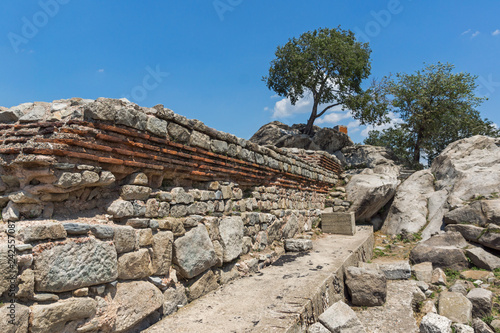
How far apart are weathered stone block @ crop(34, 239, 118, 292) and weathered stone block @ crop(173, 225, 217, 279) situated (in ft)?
2.59

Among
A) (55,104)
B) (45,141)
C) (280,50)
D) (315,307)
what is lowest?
(315,307)

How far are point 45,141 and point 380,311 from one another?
14.6 feet

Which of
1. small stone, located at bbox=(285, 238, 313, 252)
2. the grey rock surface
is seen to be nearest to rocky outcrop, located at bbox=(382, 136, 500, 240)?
the grey rock surface

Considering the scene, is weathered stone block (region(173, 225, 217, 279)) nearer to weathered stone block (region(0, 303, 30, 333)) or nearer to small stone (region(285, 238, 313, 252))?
weathered stone block (region(0, 303, 30, 333))

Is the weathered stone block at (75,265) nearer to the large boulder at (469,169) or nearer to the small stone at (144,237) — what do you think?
the small stone at (144,237)

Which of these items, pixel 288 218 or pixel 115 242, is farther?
pixel 288 218

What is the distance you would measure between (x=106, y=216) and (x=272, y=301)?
6.21 ft

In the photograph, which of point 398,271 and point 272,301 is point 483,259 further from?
point 272,301

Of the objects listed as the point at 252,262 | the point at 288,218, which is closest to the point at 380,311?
the point at 252,262

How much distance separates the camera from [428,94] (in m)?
15.9

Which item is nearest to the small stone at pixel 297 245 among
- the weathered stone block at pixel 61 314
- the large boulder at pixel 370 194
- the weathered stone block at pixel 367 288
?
the weathered stone block at pixel 367 288

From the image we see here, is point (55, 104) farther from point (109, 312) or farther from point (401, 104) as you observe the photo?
point (401, 104)

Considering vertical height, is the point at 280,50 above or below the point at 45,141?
above

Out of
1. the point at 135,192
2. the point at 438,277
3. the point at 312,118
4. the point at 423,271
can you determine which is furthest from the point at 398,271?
the point at 312,118
